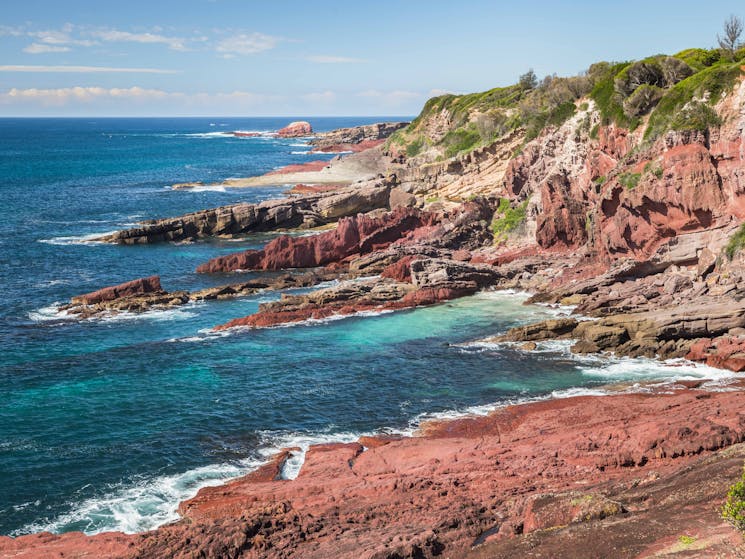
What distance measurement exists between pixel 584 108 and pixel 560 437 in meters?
48.5

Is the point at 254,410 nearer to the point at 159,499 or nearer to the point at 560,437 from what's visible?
the point at 159,499

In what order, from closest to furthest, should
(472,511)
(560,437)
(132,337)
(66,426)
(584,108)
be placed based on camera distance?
(472,511) < (560,437) < (66,426) < (132,337) < (584,108)

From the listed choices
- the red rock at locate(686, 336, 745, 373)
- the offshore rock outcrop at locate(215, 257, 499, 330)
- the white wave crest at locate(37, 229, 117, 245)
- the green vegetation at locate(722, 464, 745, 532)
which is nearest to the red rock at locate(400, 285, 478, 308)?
the offshore rock outcrop at locate(215, 257, 499, 330)

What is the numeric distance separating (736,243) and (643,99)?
62.9ft

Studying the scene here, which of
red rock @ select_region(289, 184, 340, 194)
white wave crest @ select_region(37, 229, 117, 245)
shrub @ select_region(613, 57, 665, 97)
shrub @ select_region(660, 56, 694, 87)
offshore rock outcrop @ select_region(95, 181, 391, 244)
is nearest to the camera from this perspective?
shrub @ select_region(660, 56, 694, 87)

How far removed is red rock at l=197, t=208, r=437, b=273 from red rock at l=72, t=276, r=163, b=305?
10.1 metres

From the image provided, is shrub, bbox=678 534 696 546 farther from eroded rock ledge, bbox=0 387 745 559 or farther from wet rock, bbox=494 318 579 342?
wet rock, bbox=494 318 579 342

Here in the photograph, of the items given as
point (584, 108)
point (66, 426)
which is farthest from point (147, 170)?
point (66, 426)

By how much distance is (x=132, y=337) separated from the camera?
50.2 m

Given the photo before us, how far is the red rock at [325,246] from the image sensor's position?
7175 cm

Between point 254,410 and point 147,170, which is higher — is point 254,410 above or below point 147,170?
below

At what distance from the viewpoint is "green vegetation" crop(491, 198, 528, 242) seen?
68.9 meters

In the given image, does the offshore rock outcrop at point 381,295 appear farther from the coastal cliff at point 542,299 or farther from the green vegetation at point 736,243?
the green vegetation at point 736,243

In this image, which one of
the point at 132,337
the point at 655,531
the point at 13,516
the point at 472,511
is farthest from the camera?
the point at 132,337
